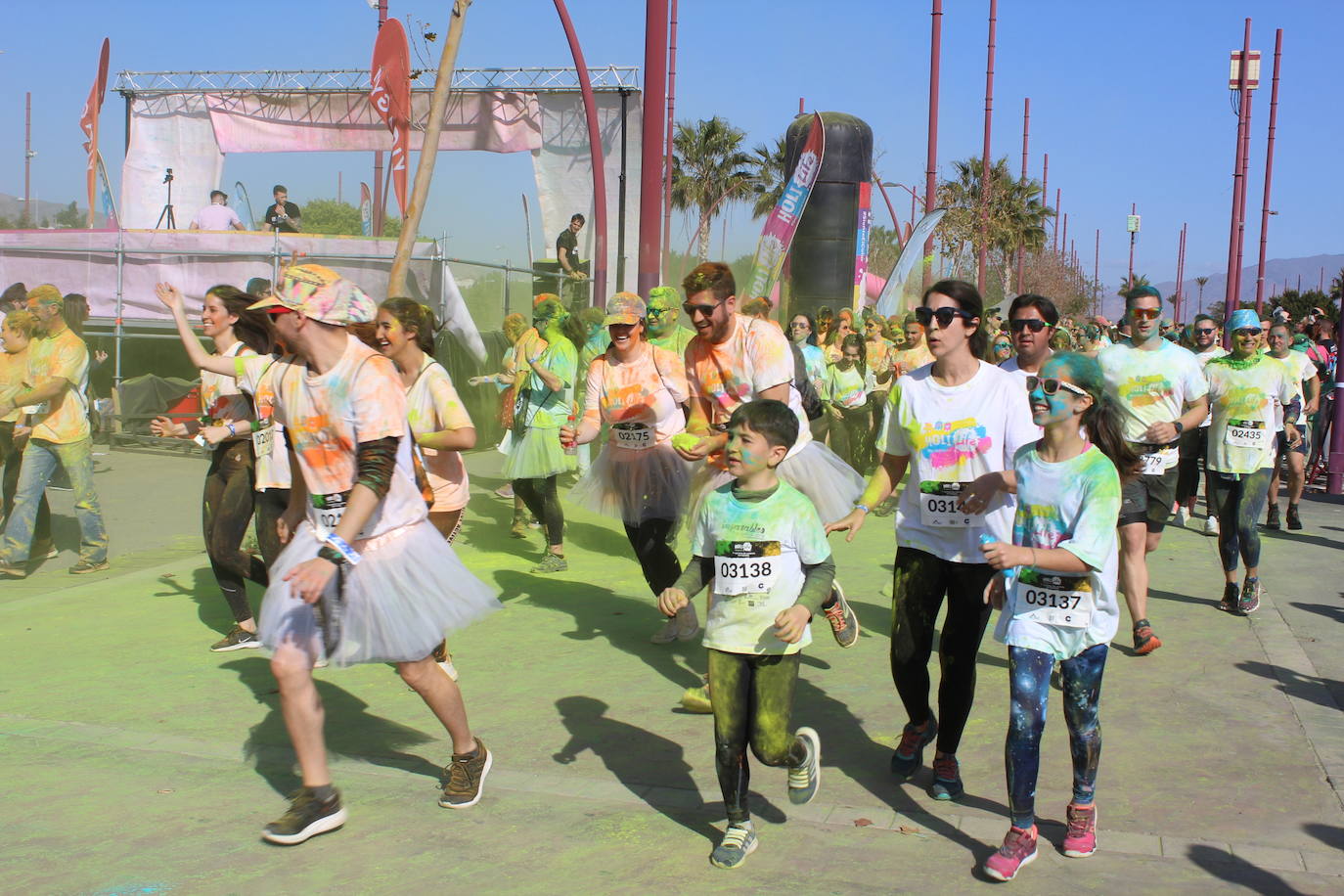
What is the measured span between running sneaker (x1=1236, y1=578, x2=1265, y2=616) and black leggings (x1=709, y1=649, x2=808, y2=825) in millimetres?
5302

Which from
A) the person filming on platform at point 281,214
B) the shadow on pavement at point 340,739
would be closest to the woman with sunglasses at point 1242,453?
the shadow on pavement at point 340,739

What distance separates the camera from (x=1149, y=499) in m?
7.52

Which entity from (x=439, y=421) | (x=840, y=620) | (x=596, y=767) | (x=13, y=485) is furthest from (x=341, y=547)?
(x=13, y=485)

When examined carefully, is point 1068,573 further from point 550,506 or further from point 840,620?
point 550,506

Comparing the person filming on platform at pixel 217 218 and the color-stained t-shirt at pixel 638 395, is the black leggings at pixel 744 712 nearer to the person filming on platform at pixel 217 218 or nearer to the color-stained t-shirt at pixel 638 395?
the color-stained t-shirt at pixel 638 395

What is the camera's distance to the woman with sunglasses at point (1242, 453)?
8.44 m

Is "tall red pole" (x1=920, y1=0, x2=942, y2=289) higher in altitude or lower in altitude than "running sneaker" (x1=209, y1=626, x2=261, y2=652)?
higher

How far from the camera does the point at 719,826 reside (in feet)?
14.6

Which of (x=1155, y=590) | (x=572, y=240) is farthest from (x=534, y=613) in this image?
(x=572, y=240)

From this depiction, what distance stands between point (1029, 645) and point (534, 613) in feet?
14.8

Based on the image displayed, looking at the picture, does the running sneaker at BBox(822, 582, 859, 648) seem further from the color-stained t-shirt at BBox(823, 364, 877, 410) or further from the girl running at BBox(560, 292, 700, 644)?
the color-stained t-shirt at BBox(823, 364, 877, 410)

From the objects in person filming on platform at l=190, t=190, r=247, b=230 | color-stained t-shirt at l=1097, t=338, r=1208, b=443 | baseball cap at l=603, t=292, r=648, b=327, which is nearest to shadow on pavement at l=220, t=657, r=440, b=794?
baseball cap at l=603, t=292, r=648, b=327

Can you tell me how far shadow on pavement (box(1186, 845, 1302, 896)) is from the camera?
398 centimetres

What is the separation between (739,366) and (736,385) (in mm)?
97
